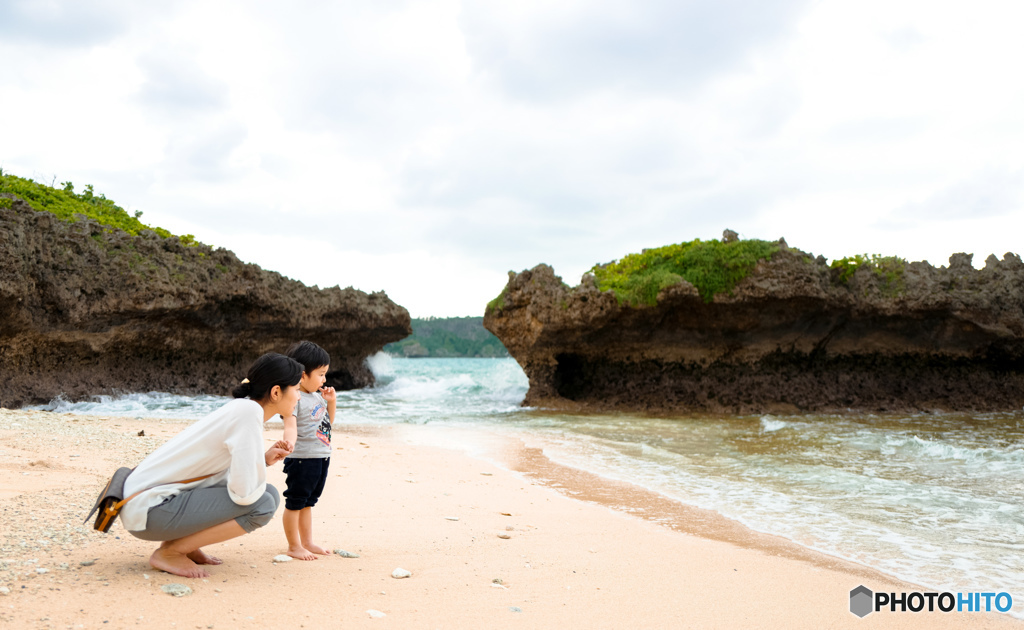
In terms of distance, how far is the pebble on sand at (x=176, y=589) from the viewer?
8.18ft

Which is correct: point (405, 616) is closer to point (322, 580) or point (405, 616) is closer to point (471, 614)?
point (471, 614)

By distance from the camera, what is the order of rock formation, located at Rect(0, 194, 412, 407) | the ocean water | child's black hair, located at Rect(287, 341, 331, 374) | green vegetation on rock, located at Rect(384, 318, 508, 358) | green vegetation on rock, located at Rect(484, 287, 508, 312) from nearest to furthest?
child's black hair, located at Rect(287, 341, 331, 374)
the ocean water
rock formation, located at Rect(0, 194, 412, 407)
green vegetation on rock, located at Rect(484, 287, 508, 312)
green vegetation on rock, located at Rect(384, 318, 508, 358)

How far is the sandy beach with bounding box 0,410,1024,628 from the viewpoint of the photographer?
2.46 metres

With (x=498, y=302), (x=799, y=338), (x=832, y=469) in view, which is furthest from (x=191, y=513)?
(x=799, y=338)

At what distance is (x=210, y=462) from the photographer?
2760 mm

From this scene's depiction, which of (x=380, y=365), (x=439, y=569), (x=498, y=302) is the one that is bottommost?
(x=439, y=569)

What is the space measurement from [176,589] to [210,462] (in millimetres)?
508

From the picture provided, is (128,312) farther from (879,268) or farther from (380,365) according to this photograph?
(879,268)

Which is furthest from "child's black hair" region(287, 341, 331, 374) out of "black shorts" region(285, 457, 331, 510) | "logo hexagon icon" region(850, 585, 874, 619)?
"logo hexagon icon" region(850, 585, 874, 619)

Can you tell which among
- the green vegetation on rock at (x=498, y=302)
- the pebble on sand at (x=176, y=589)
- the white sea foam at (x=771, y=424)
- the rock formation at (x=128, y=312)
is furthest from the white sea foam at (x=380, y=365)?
the pebble on sand at (x=176, y=589)

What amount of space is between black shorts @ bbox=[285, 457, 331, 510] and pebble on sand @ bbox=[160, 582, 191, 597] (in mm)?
763

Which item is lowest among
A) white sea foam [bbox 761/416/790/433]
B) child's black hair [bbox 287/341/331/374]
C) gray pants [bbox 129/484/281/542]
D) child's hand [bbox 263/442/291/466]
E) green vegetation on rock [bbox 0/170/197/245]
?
white sea foam [bbox 761/416/790/433]

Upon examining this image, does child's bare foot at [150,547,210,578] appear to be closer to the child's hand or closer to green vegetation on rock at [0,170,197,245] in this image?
the child's hand

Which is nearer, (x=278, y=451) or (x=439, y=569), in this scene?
(x=278, y=451)
